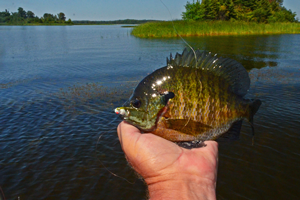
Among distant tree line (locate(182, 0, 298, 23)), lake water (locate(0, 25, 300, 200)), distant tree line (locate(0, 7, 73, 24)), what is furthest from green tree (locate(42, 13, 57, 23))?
lake water (locate(0, 25, 300, 200))

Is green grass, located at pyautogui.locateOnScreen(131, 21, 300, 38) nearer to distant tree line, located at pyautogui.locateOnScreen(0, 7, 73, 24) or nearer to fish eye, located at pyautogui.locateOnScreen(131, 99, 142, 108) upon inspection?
fish eye, located at pyautogui.locateOnScreen(131, 99, 142, 108)

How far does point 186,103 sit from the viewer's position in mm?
2693

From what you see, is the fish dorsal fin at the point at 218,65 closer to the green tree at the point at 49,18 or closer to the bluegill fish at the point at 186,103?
the bluegill fish at the point at 186,103

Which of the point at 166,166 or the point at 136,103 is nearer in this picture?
the point at 166,166

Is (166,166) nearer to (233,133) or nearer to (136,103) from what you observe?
(136,103)

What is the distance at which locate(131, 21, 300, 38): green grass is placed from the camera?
40.8m

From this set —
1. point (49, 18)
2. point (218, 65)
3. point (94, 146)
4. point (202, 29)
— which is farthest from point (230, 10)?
point (49, 18)

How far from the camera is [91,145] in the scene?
25.0 ft

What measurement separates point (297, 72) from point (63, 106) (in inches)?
608

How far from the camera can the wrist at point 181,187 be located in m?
2.34

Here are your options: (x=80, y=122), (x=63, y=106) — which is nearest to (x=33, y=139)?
(x=80, y=122)

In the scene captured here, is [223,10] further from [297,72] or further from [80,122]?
[80,122]

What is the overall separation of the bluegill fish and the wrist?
18.9 inches

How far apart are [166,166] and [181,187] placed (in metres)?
0.29
